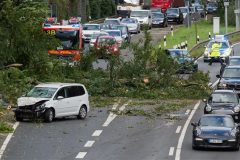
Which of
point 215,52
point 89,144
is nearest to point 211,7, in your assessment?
point 215,52

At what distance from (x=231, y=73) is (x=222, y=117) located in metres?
13.9

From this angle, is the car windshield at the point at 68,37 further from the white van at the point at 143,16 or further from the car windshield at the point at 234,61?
the white van at the point at 143,16

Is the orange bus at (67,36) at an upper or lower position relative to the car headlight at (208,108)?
upper

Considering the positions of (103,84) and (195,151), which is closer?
(195,151)

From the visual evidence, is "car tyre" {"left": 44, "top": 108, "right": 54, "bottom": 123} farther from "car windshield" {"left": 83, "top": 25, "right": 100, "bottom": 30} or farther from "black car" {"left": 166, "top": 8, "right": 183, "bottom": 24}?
"black car" {"left": 166, "top": 8, "right": 183, "bottom": 24}

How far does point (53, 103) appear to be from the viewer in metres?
34.9

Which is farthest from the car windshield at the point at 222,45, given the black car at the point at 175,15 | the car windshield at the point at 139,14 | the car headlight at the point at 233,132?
the black car at the point at 175,15

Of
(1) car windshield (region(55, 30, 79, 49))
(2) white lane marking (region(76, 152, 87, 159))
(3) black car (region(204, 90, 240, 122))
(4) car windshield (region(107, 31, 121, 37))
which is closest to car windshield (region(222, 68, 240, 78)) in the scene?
(3) black car (region(204, 90, 240, 122))

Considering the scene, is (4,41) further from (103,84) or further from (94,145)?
(94,145)

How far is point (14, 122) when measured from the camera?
1359 inches

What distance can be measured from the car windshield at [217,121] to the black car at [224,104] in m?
4.52

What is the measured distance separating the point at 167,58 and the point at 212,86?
4.64 m

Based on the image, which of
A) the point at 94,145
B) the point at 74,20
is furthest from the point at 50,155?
the point at 74,20

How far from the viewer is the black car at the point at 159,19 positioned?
91562mm
